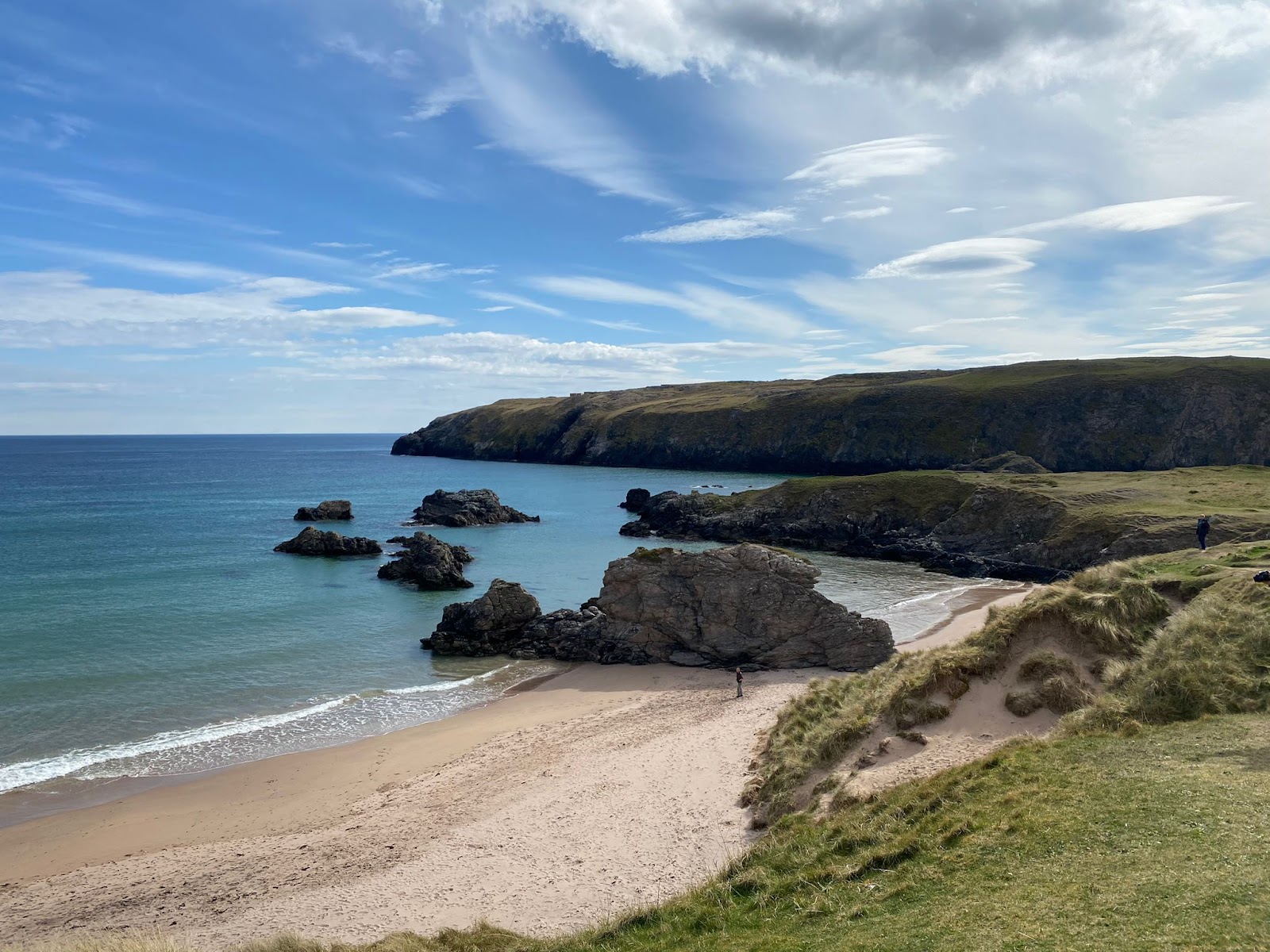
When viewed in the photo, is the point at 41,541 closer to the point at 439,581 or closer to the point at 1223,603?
the point at 439,581

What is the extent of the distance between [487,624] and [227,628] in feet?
46.5

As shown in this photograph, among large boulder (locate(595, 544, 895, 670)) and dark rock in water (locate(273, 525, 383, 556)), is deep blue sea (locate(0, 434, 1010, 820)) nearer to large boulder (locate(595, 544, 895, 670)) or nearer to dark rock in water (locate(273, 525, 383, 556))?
dark rock in water (locate(273, 525, 383, 556))

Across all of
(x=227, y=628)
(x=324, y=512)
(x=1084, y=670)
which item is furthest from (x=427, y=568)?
(x=1084, y=670)

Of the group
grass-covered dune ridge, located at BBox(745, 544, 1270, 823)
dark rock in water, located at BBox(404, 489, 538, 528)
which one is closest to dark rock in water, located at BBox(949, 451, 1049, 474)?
dark rock in water, located at BBox(404, 489, 538, 528)

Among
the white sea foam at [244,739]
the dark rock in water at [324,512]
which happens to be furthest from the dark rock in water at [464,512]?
the white sea foam at [244,739]

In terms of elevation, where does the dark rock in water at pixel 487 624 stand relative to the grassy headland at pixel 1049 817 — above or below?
below

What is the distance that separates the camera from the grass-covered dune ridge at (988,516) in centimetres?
4994

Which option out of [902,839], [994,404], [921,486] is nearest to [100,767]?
[902,839]

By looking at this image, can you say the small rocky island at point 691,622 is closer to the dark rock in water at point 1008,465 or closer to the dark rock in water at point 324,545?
the dark rock in water at point 324,545

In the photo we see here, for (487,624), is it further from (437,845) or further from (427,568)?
(437,845)

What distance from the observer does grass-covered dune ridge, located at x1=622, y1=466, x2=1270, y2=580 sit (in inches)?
1966

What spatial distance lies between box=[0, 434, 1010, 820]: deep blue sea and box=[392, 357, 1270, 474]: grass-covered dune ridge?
2194 inches

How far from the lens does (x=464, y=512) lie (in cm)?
8456

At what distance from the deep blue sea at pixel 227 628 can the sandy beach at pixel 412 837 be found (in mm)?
3222
